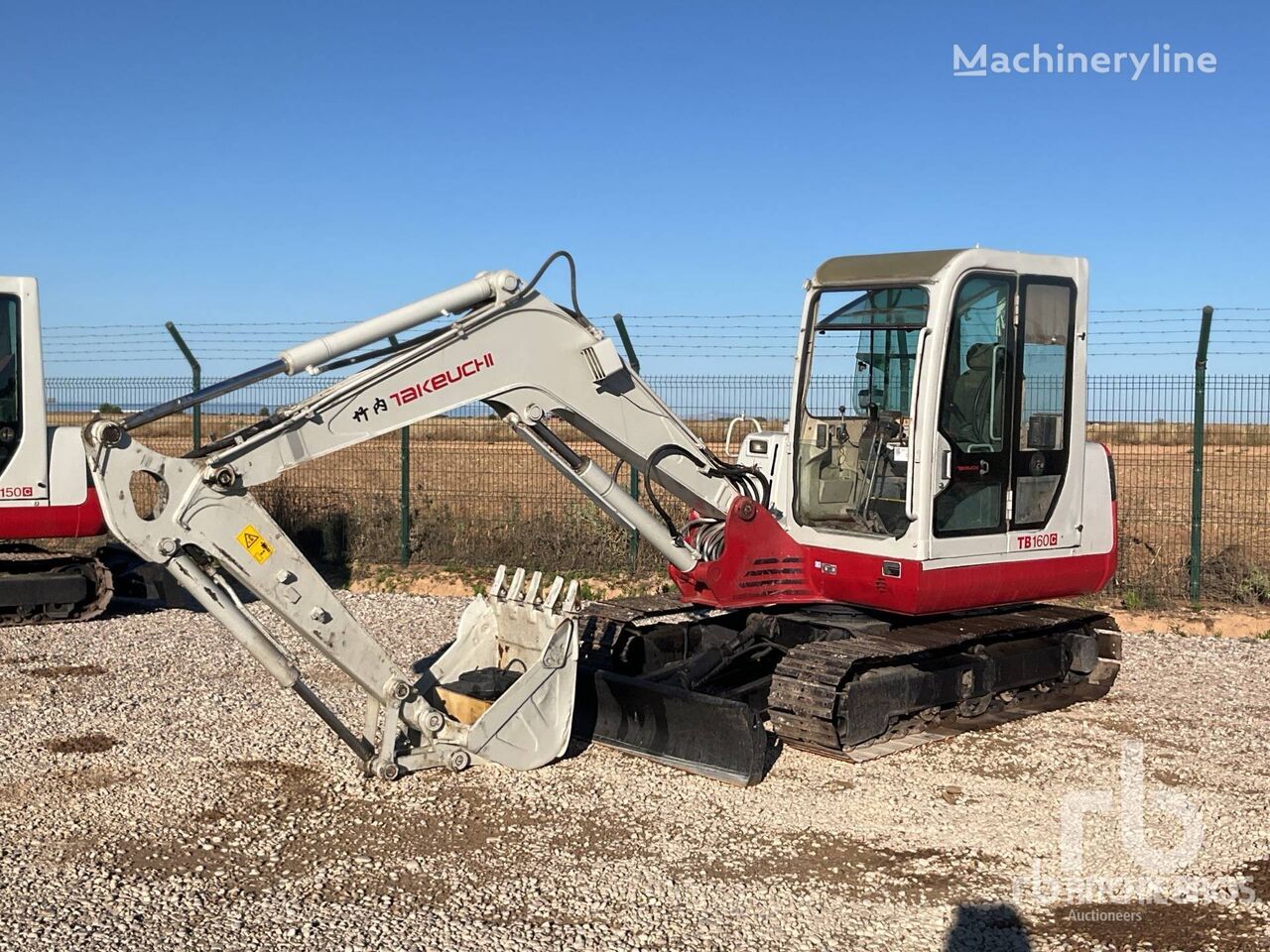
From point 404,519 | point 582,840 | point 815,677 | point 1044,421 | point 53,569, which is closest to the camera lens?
point 582,840

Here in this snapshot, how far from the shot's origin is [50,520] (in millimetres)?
11289

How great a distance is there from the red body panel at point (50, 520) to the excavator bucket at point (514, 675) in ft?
16.4

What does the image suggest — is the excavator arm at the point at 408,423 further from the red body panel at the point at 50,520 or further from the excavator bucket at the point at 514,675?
the red body panel at the point at 50,520

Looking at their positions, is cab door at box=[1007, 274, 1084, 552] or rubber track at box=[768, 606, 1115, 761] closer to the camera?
rubber track at box=[768, 606, 1115, 761]

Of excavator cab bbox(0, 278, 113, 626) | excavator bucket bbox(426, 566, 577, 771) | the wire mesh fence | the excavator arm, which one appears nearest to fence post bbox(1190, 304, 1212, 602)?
the wire mesh fence

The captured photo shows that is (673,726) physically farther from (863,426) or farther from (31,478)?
(31,478)

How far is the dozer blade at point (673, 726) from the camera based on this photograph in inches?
281

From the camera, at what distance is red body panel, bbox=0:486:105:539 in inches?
440

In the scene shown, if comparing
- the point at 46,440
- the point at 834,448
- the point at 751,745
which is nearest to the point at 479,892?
the point at 751,745

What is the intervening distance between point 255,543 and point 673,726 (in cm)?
254

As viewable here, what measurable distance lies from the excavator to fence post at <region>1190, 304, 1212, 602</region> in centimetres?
379

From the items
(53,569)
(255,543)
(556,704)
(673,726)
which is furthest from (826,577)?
(53,569)

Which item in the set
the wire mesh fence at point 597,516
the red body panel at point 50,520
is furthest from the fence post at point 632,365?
the red body panel at point 50,520

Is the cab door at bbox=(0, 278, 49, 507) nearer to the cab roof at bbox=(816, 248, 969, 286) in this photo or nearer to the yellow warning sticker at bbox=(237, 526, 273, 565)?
the yellow warning sticker at bbox=(237, 526, 273, 565)
